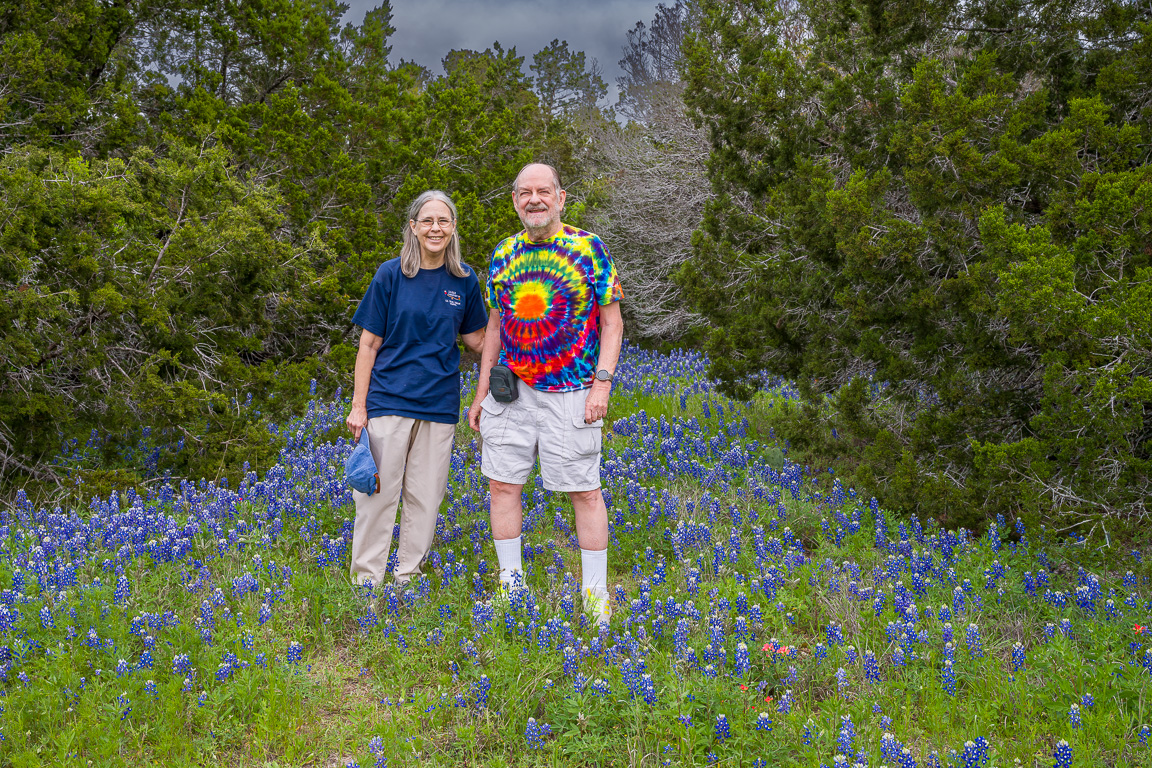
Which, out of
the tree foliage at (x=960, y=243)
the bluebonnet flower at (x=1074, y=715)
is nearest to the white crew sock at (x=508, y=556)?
the bluebonnet flower at (x=1074, y=715)

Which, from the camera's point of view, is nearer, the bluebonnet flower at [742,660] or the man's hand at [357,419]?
the bluebonnet flower at [742,660]

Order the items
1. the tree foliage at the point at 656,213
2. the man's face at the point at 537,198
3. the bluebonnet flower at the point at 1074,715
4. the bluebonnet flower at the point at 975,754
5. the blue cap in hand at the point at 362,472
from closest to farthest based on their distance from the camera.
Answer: the bluebonnet flower at the point at 975,754
the bluebonnet flower at the point at 1074,715
the man's face at the point at 537,198
the blue cap in hand at the point at 362,472
the tree foliage at the point at 656,213

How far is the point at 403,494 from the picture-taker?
4.28m

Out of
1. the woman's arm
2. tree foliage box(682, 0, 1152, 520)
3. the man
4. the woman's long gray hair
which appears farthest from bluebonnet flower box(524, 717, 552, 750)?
tree foliage box(682, 0, 1152, 520)

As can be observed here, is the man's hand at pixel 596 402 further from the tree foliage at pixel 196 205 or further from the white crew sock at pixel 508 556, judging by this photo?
the tree foliage at pixel 196 205

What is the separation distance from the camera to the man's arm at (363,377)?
4.04 meters

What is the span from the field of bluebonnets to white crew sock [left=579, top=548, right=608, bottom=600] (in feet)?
0.39

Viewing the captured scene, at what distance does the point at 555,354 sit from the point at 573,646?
4.47 ft

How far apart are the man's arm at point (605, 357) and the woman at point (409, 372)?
2.99 ft

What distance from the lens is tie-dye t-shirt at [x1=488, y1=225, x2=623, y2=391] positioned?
3635 mm

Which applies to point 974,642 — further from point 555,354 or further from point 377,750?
point 377,750

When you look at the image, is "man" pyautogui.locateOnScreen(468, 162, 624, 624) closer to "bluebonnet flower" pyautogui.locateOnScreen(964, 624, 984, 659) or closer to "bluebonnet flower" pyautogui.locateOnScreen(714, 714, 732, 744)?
"bluebonnet flower" pyautogui.locateOnScreen(714, 714, 732, 744)

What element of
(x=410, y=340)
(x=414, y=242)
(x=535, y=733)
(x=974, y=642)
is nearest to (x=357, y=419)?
(x=410, y=340)

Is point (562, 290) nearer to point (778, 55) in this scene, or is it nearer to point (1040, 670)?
point (1040, 670)
